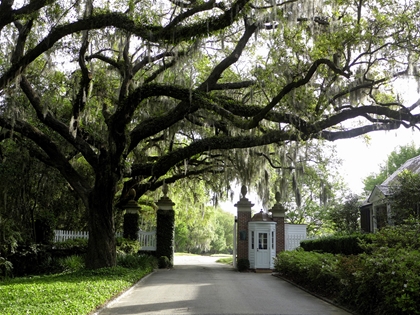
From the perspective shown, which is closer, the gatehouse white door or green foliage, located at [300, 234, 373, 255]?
green foliage, located at [300, 234, 373, 255]

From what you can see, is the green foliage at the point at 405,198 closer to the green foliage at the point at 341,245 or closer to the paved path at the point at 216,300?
the green foliage at the point at 341,245

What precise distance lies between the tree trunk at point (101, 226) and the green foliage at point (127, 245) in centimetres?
500

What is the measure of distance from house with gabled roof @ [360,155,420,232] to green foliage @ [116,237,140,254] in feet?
34.7

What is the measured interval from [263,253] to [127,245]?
6104 mm

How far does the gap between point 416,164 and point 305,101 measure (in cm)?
1506

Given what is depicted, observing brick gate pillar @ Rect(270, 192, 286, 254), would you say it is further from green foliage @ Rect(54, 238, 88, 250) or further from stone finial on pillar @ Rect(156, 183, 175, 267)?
green foliage @ Rect(54, 238, 88, 250)

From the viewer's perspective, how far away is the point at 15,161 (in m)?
17.9

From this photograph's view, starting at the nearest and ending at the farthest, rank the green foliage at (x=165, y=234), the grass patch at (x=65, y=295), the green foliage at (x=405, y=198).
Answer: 1. the grass patch at (x=65, y=295)
2. the green foliage at (x=405, y=198)
3. the green foliage at (x=165, y=234)

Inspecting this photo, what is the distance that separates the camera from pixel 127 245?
20906 mm

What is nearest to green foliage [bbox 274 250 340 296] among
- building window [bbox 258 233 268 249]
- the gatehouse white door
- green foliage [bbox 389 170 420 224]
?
the gatehouse white door

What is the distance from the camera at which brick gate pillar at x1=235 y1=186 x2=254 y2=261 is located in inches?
863

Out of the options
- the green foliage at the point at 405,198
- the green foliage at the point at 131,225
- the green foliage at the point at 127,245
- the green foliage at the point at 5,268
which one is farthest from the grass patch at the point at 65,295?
the green foliage at the point at 405,198

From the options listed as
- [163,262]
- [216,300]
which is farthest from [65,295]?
[163,262]

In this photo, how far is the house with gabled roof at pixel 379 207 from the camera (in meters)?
21.7
